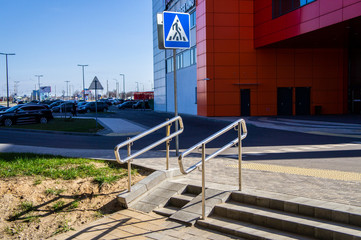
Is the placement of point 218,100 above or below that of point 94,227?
above

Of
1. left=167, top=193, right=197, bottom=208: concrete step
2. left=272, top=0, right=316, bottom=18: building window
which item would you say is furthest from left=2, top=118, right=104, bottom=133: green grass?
left=272, top=0, right=316, bottom=18: building window

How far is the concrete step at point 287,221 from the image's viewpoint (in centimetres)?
438

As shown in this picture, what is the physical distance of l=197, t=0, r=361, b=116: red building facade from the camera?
3247cm

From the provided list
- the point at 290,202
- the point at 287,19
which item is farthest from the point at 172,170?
the point at 287,19

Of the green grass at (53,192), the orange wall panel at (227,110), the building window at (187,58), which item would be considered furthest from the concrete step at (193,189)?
the building window at (187,58)

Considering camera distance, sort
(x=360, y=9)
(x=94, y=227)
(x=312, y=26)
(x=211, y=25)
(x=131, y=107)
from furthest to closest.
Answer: (x=131, y=107) → (x=211, y=25) → (x=312, y=26) → (x=360, y=9) → (x=94, y=227)

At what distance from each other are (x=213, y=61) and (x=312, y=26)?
9944 millimetres

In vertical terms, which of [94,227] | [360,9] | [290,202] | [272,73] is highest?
[360,9]

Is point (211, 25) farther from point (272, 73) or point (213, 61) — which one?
point (272, 73)

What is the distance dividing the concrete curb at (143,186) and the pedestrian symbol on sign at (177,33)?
Result: 301 centimetres

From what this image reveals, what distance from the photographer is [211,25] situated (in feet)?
107

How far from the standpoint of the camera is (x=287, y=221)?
15.7 ft

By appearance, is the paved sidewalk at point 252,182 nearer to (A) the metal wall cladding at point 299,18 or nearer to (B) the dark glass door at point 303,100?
(A) the metal wall cladding at point 299,18

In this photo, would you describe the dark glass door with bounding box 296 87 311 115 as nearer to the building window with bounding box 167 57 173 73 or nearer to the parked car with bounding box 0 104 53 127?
the building window with bounding box 167 57 173 73
